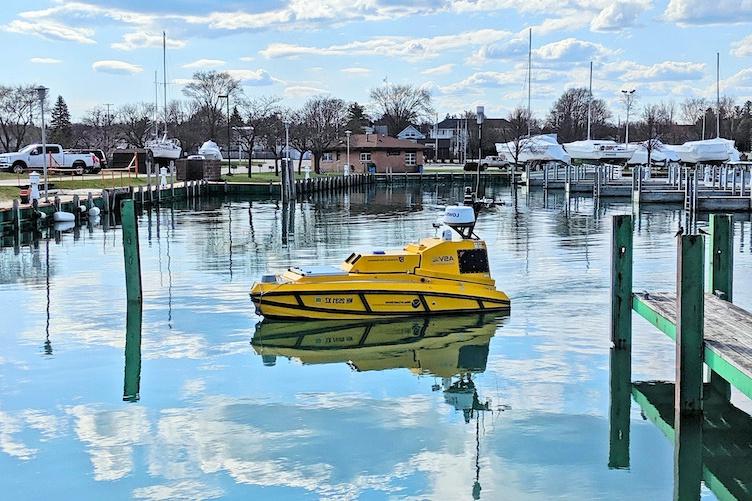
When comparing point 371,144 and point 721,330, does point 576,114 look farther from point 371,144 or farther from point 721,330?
point 721,330

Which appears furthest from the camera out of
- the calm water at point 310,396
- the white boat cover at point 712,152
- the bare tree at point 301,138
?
the bare tree at point 301,138

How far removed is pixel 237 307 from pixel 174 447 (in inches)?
396

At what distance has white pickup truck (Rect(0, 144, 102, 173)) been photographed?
2522 inches

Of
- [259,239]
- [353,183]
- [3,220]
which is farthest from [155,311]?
[353,183]

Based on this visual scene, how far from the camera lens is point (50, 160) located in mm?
66438

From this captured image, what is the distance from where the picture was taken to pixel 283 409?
14.5 meters

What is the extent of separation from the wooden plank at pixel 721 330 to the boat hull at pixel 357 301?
540cm

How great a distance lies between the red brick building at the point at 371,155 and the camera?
358 feet

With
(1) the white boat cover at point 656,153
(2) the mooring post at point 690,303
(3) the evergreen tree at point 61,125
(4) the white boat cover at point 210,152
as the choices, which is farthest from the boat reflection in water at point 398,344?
(3) the evergreen tree at point 61,125

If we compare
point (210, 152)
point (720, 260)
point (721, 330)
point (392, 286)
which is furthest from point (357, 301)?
point (210, 152)

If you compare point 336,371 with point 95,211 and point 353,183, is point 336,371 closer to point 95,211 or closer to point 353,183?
point 95,211

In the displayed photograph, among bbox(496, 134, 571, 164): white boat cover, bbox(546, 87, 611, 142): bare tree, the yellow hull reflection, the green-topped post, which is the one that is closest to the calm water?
the yellow hull reflection

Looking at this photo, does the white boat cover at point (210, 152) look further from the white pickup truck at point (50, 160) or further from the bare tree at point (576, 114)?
the bare tree at point (576, 114)

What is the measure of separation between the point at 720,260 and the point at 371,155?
95733mm
